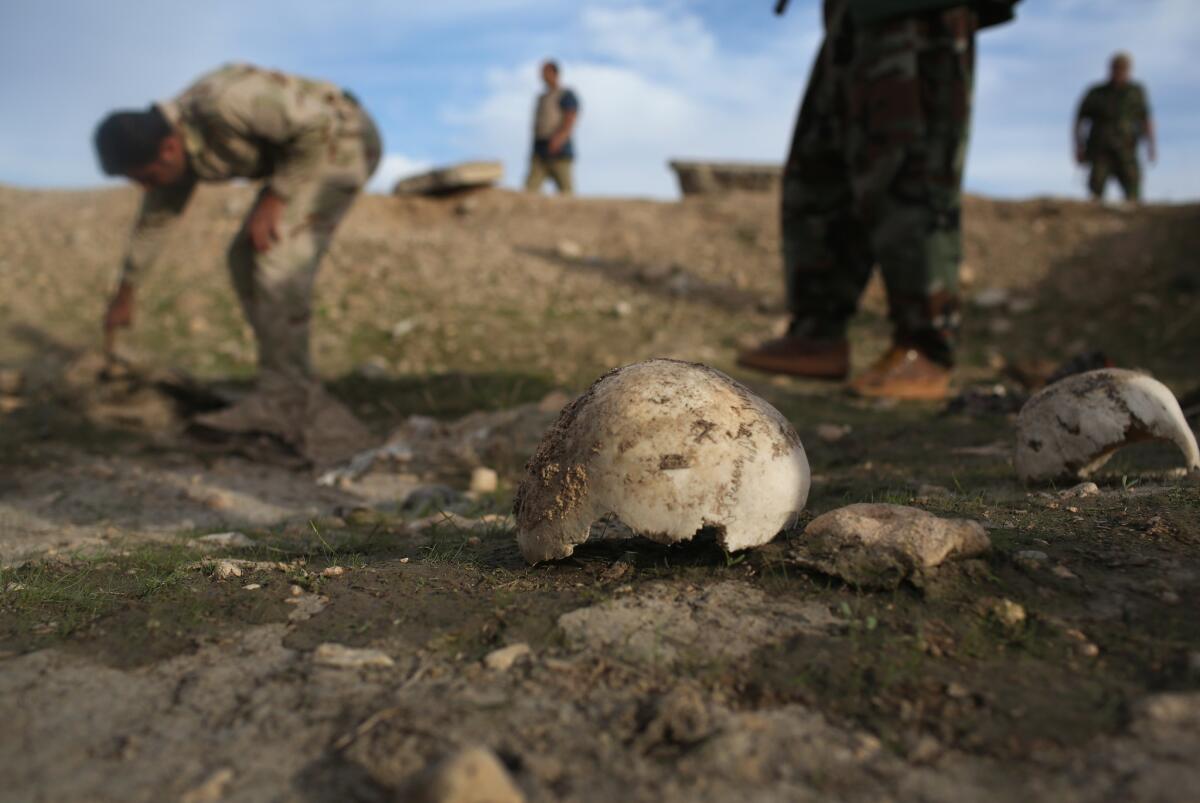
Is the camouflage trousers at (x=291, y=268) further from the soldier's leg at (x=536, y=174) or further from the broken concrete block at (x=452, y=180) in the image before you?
the soldier's leg at (x=536, y=174)

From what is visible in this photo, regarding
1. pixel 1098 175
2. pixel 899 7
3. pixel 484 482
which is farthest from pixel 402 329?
pixel 1098 175

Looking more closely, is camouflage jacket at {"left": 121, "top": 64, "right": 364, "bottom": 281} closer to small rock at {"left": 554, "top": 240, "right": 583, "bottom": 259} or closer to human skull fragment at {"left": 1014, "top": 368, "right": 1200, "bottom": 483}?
small rock at {"left": 554, "top": 240, "right": 583, "bottom": 259}

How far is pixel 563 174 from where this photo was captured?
11438 millimetres

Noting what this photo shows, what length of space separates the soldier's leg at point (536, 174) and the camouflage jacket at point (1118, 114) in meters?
6.37

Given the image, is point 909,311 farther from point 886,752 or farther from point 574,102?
point 574,102

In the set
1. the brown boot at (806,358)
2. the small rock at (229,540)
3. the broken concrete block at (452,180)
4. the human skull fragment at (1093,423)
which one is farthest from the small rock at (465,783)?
the broken concrete block at (452,180)

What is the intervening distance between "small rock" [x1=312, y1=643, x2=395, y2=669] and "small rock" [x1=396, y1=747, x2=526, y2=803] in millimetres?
437

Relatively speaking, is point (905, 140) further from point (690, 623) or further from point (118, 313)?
point (118, 313)

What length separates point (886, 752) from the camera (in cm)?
127

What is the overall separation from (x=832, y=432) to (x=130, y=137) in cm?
404

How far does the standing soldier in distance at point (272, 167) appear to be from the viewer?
5078 millimetres

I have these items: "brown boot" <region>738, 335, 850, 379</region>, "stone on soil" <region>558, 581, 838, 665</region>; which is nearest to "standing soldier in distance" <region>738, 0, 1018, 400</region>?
"brown boot" <region>738, 335, 850, 379</region>

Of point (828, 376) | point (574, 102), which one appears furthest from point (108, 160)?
point (574, 102)

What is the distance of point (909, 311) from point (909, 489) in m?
1.99
